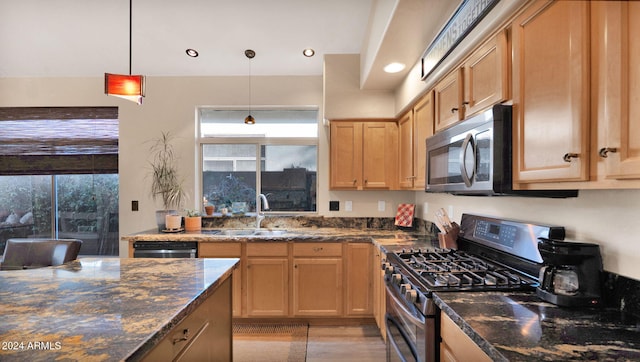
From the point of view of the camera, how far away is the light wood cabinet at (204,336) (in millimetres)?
1079

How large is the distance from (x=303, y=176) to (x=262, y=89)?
3.76 feet

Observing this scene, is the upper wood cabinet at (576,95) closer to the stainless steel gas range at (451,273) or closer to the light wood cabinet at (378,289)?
the stainless steel gas range at (451,273)

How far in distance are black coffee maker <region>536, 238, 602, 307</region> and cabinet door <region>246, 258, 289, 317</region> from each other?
7.14 feet

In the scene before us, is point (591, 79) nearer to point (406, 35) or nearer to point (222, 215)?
point (406, 35)

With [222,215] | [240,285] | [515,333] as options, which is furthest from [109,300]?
[222,215]

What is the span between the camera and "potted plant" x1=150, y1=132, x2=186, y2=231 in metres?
3.54

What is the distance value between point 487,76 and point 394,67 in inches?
45.4

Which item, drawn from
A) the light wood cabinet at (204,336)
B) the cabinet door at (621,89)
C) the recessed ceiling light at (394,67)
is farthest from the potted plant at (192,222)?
the cabinet door at (621,89)

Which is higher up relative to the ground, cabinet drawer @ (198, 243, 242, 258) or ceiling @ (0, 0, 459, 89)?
ceiling @ (0, 0, 459, 89)

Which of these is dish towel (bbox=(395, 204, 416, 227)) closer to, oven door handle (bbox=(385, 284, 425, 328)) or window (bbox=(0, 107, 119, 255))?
oven door handle (bbox=(385, 284, 425, 328))

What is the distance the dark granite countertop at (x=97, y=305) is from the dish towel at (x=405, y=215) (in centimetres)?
203

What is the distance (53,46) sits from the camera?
3.21m

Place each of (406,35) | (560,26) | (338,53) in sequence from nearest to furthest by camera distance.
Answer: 1. (560,26)
2. (406,35)
3. (338,53)

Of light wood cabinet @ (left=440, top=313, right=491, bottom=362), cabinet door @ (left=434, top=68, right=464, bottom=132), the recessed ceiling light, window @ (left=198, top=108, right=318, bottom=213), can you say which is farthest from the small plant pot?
light wood cabinet @ (left=440, top=313, right=491, bottom=362)
